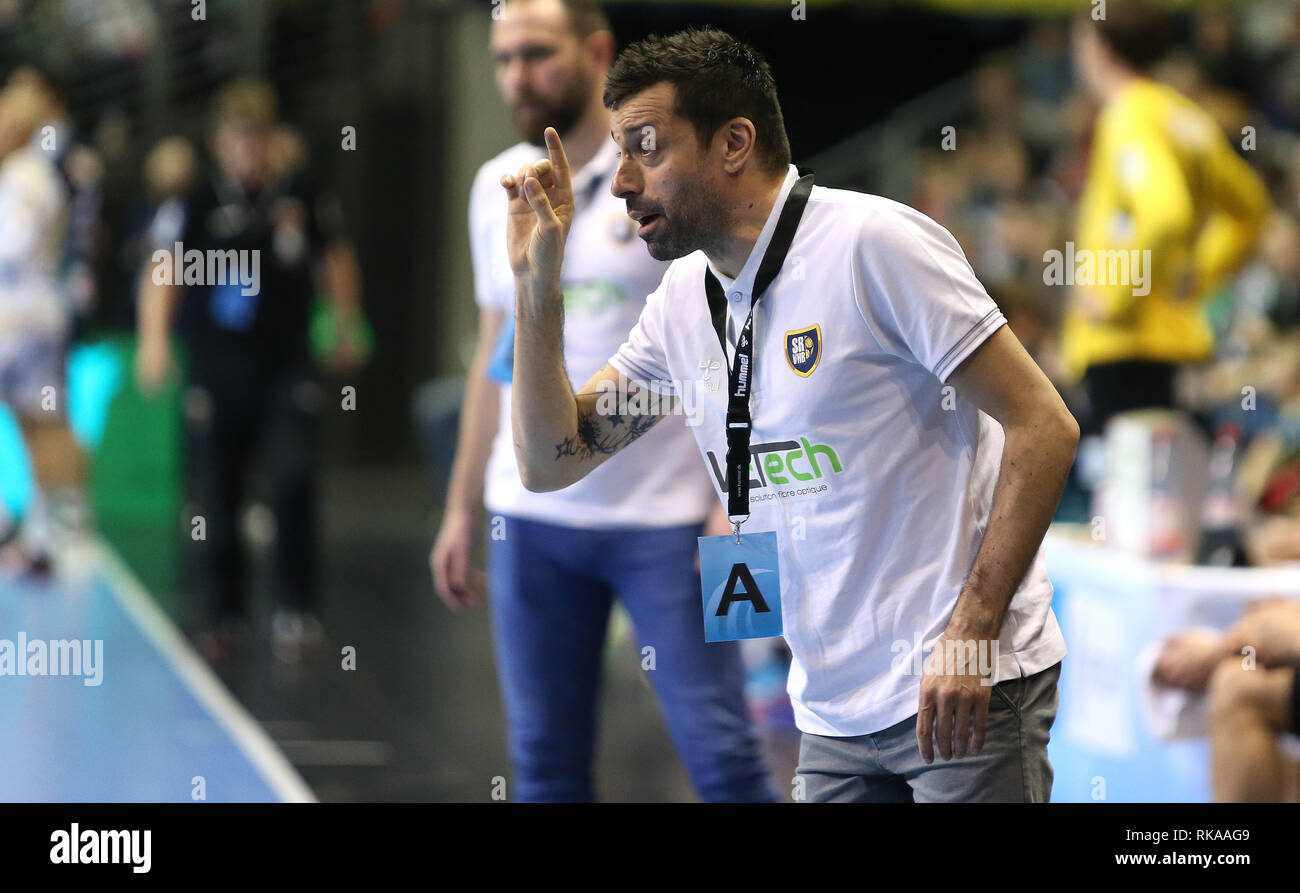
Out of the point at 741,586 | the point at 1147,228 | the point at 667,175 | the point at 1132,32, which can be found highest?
the point at 1132,32

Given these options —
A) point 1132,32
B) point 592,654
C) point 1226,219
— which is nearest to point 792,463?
point 592,654

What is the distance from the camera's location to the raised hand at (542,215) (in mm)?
2357

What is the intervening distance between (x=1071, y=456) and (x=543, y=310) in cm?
88

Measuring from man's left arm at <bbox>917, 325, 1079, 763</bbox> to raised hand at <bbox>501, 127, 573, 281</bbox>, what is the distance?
26.4 inches

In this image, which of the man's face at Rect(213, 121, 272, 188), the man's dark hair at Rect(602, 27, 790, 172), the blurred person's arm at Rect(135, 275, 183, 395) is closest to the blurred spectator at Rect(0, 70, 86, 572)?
the blurred person's arm at Rect(135, 275, 183, 395)

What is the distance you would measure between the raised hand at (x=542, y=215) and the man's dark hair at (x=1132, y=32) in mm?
2967

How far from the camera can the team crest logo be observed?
7.65 ft

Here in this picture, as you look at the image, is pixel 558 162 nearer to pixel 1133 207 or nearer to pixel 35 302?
pixel 1133 207

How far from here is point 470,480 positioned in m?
3.59

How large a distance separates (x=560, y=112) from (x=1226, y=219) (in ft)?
9.73

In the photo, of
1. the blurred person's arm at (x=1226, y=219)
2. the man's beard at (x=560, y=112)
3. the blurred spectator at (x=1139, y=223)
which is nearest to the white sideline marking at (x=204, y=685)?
the man's beard at (x=560, y=112)

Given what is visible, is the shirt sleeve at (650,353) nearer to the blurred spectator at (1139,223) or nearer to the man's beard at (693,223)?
the man's beard at (693,223)

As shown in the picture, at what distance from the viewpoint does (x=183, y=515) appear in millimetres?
10203

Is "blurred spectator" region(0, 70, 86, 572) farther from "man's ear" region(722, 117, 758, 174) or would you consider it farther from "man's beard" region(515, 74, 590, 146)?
"man's ear" region(722, 117, 758, 174)
